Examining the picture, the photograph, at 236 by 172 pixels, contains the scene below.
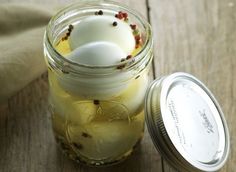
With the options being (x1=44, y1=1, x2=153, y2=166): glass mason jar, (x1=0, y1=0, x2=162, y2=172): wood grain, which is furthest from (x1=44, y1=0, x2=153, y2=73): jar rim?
Answer: (x1=0, y1=0, x2=162, y2=172): wood grain

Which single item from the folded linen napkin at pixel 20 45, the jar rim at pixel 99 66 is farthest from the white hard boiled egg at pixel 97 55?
the folded linen napkin at pixel 20 45

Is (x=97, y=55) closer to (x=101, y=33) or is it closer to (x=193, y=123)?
(x=101, y=33)

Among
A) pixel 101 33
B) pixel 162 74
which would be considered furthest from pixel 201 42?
pixel 101 33

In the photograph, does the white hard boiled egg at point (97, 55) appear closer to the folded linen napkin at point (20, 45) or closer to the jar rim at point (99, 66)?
the jar rim at point (99, 66)

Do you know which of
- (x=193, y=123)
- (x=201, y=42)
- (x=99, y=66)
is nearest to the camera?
(x=99, y=66)

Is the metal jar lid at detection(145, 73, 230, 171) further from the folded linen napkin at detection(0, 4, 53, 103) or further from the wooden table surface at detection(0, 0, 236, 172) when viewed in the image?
the folded linen napkin at detection(0, 4, 53, 103)
